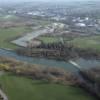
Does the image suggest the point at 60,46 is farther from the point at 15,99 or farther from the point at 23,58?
the point at 15,99

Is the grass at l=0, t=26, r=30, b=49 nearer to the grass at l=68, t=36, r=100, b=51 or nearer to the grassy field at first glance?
the grass at l=68, t=36, r=100, b=51

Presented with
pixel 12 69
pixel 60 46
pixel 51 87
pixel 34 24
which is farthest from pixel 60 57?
pixel 34 24

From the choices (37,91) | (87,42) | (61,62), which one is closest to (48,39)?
(87,42)

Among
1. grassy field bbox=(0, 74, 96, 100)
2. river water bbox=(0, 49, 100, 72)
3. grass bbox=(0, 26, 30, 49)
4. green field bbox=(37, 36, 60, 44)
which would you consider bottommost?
river water bbox=(0, 49, 100, 72)

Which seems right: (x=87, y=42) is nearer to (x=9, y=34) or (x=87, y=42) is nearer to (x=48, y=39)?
(x=48, y=39)

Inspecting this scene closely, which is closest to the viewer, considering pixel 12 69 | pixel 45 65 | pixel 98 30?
pixel 12 69

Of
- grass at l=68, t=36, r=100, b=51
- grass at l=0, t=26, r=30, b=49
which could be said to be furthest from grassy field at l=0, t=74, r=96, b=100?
grass at l=0, t=26, r=30, b=49
